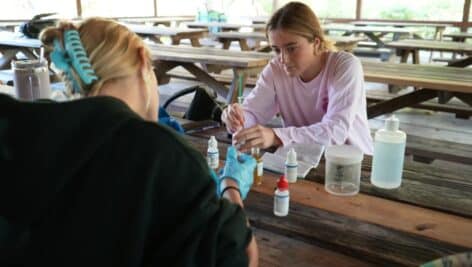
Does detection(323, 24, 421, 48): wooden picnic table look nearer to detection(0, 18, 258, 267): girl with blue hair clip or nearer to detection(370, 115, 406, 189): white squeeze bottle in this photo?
detection(370, 115, 406, 189): white squeeze bottle

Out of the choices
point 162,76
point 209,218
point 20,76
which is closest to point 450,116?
point 162,76

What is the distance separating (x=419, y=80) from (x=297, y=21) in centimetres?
165

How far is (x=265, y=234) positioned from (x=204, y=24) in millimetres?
6562

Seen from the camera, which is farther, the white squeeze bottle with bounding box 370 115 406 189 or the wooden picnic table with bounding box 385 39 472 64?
the wooden picnic table with bounding box 385 39 472 64

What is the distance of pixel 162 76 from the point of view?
4457mm

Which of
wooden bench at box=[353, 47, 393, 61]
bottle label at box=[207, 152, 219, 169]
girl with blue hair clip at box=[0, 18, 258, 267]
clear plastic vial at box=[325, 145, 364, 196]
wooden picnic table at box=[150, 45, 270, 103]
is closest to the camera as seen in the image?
girl with blue hair clip at box=[0, 18, 258, 267]

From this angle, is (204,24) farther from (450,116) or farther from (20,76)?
(20,76)

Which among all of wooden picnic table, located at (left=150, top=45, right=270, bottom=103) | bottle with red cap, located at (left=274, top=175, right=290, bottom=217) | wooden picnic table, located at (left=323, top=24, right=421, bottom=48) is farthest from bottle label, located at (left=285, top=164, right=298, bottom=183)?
wooden picnic table, located at (left=323, top=24, right=421, bottom=48)

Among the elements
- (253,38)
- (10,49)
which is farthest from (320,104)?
(10,49)

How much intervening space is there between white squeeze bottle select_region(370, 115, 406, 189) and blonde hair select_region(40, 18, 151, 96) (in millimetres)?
781

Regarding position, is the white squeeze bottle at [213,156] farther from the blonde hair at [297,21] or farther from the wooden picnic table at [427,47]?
the wooden picnic table at [427,47]

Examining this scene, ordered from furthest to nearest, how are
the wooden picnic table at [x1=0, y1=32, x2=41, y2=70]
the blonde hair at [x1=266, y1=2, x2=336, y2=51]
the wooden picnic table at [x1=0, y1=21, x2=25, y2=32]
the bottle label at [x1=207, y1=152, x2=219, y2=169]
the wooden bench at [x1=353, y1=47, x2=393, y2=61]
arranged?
the wooden picnic table at [x1=0, y1=21, x2=25, y2=32], the wooden bench at [x1=353, y1=47, x2=393, y2=61], the wooden picnic table at [x1=0, y1=32, x2=41, y2=70], the blonde hair at [x1=266, y1=2, x2=336, y2=51], the bottle label at [x1=207, y1=152, x2=219, y2=169]

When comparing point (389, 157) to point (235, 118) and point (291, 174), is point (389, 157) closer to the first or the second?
point (291, 174)

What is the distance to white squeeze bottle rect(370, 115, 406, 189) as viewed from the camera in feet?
4.41
